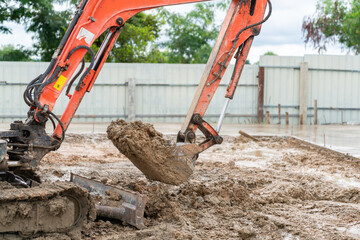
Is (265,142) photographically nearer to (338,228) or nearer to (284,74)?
(284,74)

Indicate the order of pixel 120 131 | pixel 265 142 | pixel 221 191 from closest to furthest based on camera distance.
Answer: pixel 120 131, pixel 221 191, pixel 265 142

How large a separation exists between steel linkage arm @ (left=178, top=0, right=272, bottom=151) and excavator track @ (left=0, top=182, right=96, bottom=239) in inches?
64.5

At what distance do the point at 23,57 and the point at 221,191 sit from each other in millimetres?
22139

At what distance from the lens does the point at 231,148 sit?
1162cm

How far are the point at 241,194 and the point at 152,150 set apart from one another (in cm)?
130

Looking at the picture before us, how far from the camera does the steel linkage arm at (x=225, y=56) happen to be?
559 centimetres

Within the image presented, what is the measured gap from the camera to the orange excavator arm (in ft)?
16.1

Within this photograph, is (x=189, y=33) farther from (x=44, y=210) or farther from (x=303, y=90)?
(x=44, y=210)

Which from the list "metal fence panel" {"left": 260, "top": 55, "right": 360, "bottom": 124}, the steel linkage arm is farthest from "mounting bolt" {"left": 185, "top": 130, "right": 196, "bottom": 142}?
"metal fence panel" {"left": 260, "top": 55, "right": 360, "bottom": 124}

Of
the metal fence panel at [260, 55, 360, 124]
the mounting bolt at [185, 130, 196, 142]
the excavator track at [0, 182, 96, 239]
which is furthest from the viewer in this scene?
the metal fence panel at [260, 55, 360, 124]

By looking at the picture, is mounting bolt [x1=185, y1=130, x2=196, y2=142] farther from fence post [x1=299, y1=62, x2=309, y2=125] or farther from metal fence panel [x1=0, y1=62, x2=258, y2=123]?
fence post [x1=299, y1=62, x2=309, y2=125]

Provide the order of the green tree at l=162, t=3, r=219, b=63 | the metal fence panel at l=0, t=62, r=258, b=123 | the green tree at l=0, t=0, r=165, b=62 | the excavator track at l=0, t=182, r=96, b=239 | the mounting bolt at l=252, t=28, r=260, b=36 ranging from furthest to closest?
the green tree at l=162, t=3, r=219, b=63 → the green tree at l=0, t=0, r=165, b=62 → the metal fence panel at l=0, t=62, r=258, b=123 → the mounting bolt at l=252, t=28, r=260, b=36 → the excavator track at l=0, t=182, r=96, b=239

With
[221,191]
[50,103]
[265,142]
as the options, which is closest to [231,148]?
[265,142]

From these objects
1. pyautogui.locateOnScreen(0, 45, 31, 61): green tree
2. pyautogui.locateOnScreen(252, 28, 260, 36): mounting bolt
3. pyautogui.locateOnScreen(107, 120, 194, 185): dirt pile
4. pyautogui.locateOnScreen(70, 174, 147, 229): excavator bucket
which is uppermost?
pyautogui.locateOnScreen(0, 45, 31, 61): green tree
